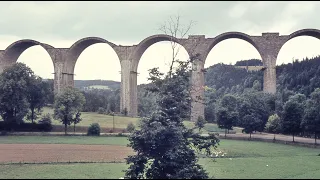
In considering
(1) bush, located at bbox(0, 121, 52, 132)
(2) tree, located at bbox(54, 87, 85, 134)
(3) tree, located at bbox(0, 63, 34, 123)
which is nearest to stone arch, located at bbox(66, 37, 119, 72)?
(2) tree, located at bbox(54, 87, 85, 134)

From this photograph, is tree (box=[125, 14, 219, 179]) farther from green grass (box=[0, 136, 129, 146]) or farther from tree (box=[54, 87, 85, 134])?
tree (box=[54, 87, 85, 134])

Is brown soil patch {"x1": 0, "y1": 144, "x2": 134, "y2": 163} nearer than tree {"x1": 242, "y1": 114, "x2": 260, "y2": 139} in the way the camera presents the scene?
Yes

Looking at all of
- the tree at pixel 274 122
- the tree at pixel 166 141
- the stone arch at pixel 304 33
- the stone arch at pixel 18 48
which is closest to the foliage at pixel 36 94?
the stone arch at pixel 18 48

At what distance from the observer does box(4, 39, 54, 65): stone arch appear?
5022cm

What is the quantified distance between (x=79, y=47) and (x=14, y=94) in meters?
10.7

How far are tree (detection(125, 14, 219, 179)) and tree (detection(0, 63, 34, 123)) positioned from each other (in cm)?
2833

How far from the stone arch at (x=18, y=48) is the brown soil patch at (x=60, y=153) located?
20125 mm

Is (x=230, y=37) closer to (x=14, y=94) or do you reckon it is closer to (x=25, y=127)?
(x=14, y=94)

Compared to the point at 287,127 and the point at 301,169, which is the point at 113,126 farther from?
the point at 301,169

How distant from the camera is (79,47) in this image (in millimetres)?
49812

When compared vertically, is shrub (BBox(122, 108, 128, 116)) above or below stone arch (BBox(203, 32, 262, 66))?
below

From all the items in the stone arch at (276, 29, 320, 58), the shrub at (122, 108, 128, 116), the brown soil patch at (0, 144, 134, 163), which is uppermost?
the stone arch at (276, 29, 320, 58)

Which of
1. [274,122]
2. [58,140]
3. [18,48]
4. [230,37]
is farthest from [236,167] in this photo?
[18,48]

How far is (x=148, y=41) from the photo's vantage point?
155ft
